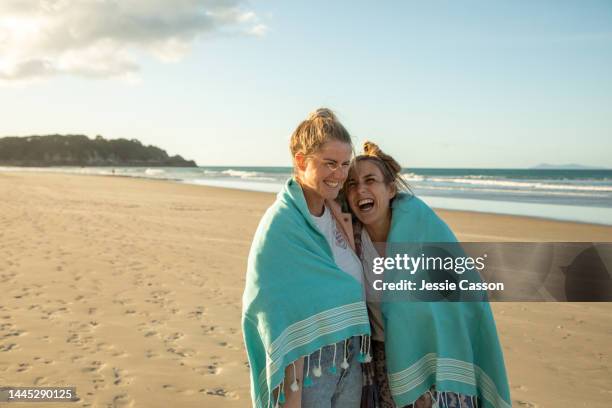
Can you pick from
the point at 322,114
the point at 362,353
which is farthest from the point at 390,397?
the point at 322,114

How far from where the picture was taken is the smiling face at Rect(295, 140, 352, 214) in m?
2.20

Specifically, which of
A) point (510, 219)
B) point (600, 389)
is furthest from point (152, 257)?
point (510, 219)

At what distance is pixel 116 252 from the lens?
29.4 ft

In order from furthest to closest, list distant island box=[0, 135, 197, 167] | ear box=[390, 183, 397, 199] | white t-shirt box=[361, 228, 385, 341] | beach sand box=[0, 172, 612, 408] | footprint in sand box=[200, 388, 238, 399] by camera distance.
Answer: distant island box=[0, 135, 197, 167] < beach sand box=[0, 172, 612, 408] < footprint in sand box=[200, 388, 238, 399] < ear box=[390, 183, 397, 199] < white t-shirt box=[361, 228, 385, 341]

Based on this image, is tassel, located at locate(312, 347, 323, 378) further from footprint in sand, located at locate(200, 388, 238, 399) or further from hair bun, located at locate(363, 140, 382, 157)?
footprint in sand, located at locate(200, 388, 238, 399)

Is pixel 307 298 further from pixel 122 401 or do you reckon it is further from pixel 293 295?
pixel 122 401

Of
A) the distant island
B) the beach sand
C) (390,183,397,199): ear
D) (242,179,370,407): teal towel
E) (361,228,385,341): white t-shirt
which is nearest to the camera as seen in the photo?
(242,179,370,407): teal towel

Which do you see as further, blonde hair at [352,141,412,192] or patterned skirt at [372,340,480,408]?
blonde hair at [352,141,412,192]

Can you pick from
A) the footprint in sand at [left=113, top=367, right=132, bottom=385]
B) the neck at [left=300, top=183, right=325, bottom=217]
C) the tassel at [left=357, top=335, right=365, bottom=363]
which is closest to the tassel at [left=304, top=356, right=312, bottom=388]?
the tassel at [left=357, top=335, right=365, bottom=363]

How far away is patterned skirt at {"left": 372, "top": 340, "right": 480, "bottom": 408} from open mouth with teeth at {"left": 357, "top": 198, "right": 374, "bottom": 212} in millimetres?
666

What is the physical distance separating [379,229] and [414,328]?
525 millimetres

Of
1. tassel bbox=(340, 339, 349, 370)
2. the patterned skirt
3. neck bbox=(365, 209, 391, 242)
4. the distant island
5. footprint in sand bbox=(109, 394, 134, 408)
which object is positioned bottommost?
footprint in sand bbox=(109, 394, 134, 408)

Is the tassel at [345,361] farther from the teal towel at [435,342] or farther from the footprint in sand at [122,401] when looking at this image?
the footprint in sand at [122,401]

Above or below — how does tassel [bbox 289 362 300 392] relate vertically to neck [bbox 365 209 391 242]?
below
